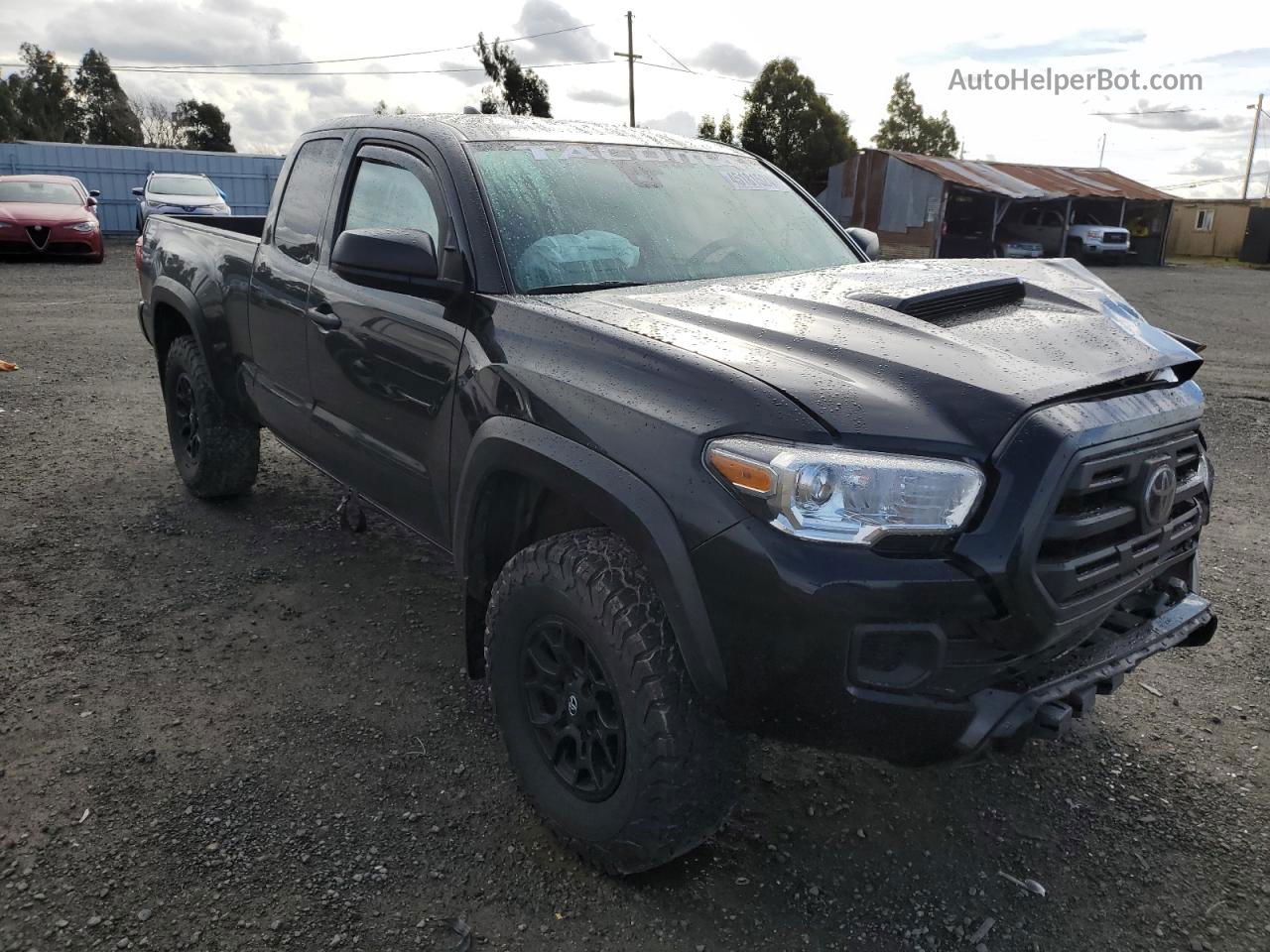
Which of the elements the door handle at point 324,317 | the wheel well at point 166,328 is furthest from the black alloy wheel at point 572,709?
the wheel well at point 166,328

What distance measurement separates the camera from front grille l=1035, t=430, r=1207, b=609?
199 centimetres

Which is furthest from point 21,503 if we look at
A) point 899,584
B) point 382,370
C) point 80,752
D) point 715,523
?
point 899,584

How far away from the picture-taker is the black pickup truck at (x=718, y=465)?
194 centimetres

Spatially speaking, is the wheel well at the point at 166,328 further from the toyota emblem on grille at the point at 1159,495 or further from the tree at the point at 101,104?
the tree at the point at 101,104

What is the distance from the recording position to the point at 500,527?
2754 mm

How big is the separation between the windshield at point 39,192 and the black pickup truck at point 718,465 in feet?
56.6

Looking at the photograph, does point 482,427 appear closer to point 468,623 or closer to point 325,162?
point 468,623

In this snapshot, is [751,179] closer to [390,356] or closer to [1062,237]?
[390,356]

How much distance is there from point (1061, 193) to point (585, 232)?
101 feet

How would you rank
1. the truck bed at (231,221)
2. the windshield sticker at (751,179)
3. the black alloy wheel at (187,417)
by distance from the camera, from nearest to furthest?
the windshield sticker at (751,179)
the black alloy wheel at (187,417)
the truck bed at (231,221)

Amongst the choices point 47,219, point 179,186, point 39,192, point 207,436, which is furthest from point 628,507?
point 179,186

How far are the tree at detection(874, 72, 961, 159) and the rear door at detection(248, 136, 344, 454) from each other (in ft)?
189

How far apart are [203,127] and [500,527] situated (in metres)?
60.6

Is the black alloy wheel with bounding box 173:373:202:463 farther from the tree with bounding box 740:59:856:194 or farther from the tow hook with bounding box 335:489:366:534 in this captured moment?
the tree with bounding box 740:59:856:194
